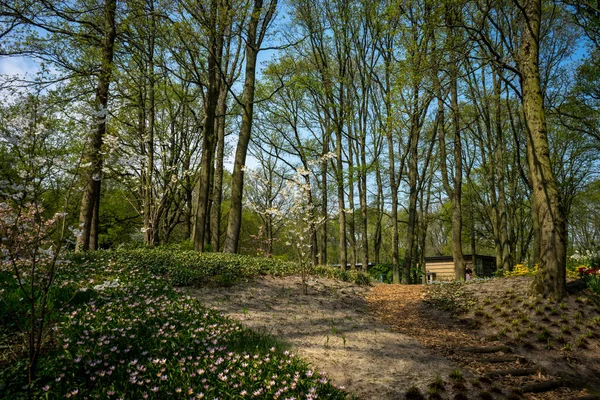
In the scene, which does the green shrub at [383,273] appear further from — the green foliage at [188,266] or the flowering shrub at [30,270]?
the flowering shrub at [30,270]

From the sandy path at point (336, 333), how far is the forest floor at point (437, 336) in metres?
0.02

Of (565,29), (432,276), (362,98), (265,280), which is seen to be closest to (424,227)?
(432,276)

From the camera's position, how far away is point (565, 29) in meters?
17.2

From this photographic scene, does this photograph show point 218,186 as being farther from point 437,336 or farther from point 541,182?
point 541,182

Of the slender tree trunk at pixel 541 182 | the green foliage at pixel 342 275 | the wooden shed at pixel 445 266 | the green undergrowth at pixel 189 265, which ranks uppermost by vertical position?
the slender tree trunk at pixel 541 182

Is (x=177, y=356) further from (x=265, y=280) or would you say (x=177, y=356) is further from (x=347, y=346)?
(x=265, y=280)

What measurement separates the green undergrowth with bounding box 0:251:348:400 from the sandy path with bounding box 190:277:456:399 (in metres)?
0.55

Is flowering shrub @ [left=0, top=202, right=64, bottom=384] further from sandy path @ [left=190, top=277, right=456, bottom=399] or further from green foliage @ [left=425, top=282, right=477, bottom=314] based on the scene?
green foliage @ [left=425, top=282, right=477, bottom=314]

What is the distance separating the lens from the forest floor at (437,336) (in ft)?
15.3

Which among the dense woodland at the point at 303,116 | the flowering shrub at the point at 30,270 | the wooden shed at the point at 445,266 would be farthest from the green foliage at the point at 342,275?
the wooden shed at the point at 445,266

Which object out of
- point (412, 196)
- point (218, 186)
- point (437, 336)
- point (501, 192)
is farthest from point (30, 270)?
point (501, 192)

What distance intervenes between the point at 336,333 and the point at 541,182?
19.5 ft

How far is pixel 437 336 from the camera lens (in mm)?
7004

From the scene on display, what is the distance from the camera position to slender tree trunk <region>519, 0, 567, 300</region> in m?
7.44
